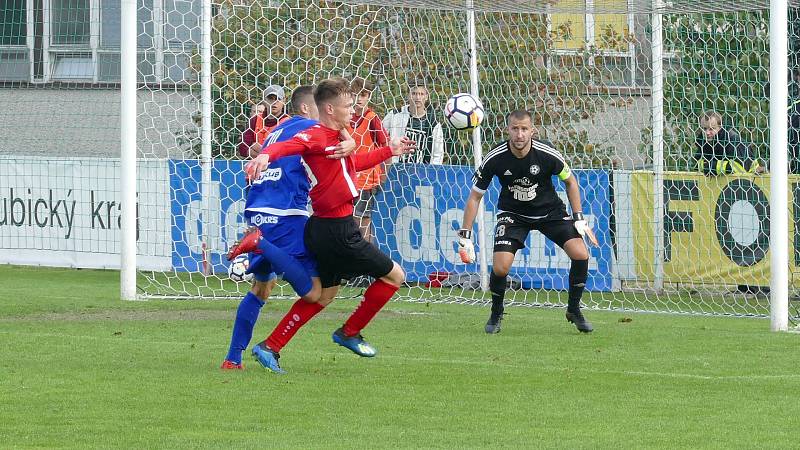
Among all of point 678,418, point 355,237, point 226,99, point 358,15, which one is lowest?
point 678,418

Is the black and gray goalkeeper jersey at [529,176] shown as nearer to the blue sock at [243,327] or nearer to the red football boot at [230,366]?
the blue sock at [243,327]

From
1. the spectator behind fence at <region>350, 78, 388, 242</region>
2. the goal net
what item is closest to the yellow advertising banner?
the goal net

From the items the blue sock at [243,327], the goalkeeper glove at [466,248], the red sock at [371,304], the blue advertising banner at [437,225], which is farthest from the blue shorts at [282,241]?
the blue advertising banner at [437,225]

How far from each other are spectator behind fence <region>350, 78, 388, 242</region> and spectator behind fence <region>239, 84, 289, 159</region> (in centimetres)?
78

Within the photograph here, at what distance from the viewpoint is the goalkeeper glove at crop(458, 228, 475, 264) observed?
11.4m

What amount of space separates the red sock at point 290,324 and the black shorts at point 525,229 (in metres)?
3.03

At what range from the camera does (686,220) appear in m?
15.1

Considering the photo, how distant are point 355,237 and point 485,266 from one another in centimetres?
662

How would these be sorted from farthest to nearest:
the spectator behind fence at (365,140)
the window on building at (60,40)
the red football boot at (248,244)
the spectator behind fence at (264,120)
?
the window on building at (60,40) → the spectator behind fence at (365,140) → the spectator behind fence at (264,120) → the red football boot at (248,244)

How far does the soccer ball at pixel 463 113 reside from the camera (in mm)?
11461

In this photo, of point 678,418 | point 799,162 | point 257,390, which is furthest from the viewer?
point 799,162

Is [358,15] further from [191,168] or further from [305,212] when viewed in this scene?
[305,212]

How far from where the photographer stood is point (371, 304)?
9.59 metres

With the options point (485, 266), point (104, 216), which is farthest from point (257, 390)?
point (104, 216)
